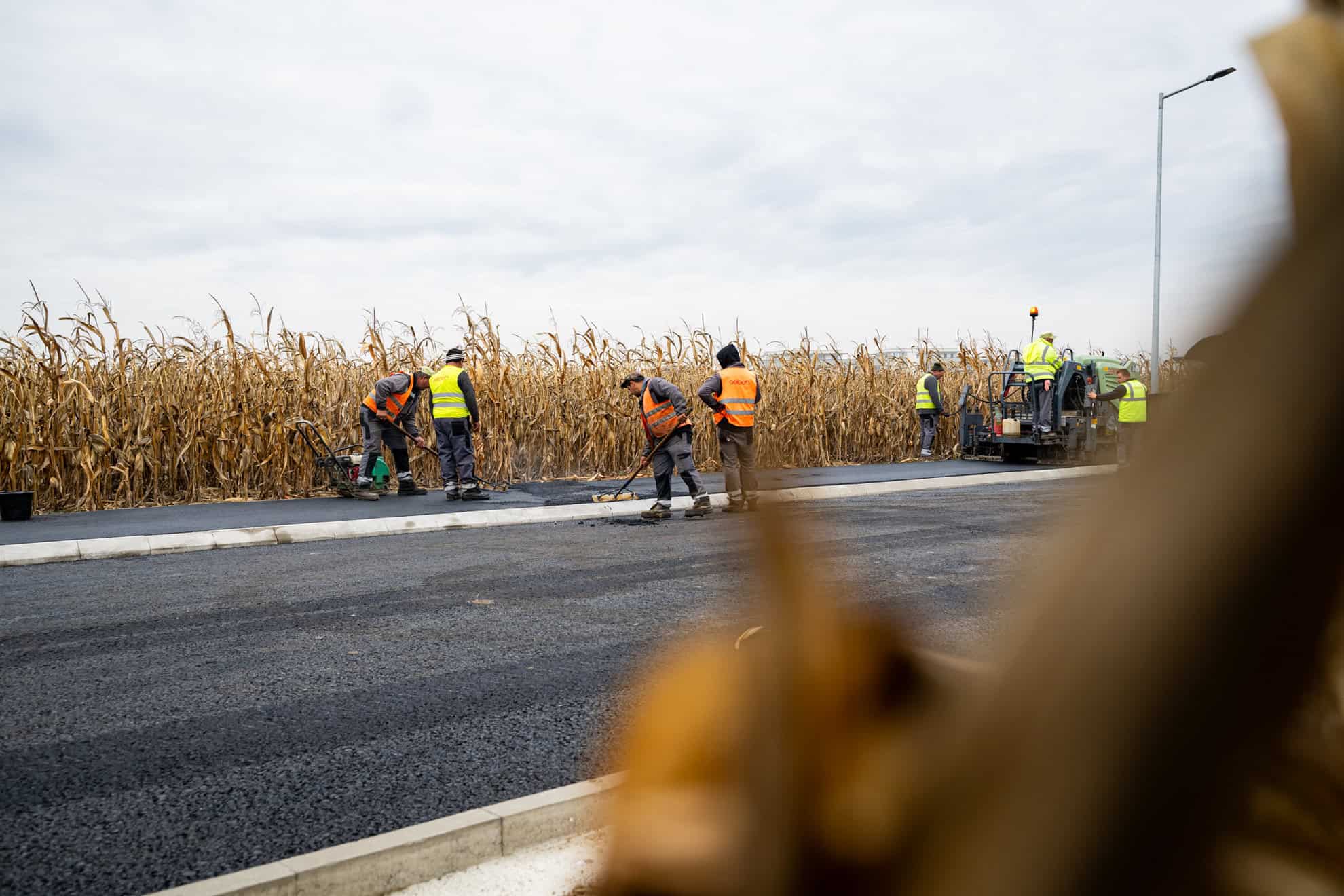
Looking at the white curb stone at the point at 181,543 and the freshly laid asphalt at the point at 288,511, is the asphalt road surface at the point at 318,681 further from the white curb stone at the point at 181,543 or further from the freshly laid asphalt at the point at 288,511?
the freshly laid asphalt at the point at 288,511

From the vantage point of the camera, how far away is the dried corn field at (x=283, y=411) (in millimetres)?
13562

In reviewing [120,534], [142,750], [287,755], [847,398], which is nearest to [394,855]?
[287,755]

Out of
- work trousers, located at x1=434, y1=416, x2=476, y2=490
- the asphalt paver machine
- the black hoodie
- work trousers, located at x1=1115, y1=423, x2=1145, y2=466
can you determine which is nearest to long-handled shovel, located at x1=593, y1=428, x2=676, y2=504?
the black hoodie

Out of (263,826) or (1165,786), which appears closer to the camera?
(1165,786)

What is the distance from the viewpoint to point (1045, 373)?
1814cm

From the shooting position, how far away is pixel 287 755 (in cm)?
370

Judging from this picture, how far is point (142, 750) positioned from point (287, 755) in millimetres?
595

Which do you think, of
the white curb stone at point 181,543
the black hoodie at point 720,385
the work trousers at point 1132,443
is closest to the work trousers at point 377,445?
the white curb stone at point 181,543

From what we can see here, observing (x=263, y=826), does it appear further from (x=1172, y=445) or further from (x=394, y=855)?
(x=1172, y=445)

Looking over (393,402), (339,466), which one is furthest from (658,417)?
(339,466)

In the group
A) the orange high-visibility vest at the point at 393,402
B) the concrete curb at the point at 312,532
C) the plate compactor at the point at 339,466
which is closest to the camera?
the concrete curb at the point at 312,532

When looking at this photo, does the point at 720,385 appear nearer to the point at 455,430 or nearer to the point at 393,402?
the point at 455,430

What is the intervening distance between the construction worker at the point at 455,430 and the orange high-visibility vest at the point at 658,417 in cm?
303

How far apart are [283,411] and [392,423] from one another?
2.14 m
